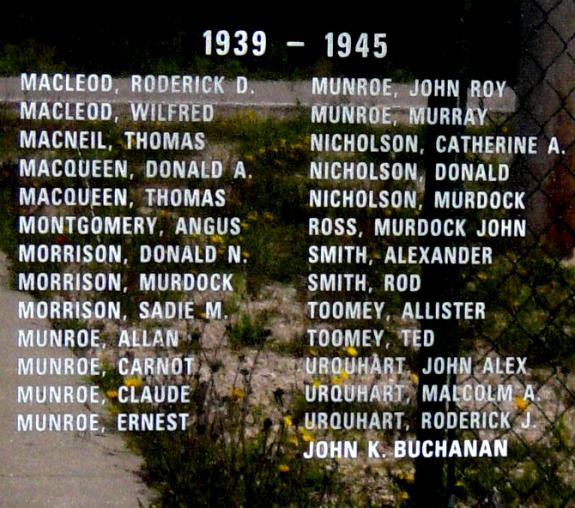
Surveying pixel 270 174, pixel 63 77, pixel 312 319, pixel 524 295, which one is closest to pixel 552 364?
pixel 524 295

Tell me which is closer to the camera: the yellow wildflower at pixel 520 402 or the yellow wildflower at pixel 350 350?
the yellow wildflower at pixel 350 350

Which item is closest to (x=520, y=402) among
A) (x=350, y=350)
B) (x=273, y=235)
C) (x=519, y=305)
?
(x=519, y=305)

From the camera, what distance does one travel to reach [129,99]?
3234mm

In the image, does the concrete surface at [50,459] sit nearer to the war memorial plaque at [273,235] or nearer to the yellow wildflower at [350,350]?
the war memorial plaque at [273,235]

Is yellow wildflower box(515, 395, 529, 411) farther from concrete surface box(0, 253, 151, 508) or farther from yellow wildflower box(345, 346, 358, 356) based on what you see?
concrete surface box(0, 253, 151, 508)

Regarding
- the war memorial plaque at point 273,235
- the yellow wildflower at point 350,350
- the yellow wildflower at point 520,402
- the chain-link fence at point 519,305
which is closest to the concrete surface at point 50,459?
the war memorial plaque at point 273,235

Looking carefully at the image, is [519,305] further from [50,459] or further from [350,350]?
[50,459]

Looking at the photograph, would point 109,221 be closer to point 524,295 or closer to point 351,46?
point 351,46

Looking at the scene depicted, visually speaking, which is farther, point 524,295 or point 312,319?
point 524,295

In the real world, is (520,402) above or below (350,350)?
below

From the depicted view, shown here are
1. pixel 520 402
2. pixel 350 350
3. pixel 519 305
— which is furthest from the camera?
pixel 519 305

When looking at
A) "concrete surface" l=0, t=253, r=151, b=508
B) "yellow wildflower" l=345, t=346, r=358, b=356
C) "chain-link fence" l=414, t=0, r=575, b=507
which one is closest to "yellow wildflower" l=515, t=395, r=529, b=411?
"chain-link fence" l=414, t=0, r=575, b=507

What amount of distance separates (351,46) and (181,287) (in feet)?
2.36

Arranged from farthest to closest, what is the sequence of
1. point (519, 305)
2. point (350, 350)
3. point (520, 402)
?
point (519, 305) → point (520, 402) → point (350, 350)
